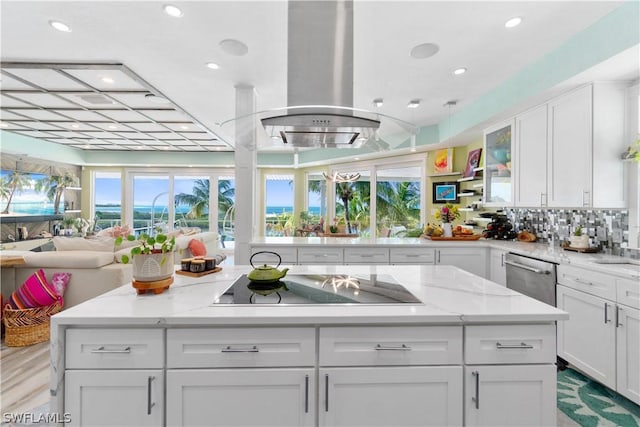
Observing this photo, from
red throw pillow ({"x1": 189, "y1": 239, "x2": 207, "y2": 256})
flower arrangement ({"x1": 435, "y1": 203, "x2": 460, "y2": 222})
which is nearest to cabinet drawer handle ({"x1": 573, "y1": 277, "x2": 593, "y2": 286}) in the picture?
flower arrangement ({"x1": 435, "y1": 203, "x2": 460, "y2": 222})

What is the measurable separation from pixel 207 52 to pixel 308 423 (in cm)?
291

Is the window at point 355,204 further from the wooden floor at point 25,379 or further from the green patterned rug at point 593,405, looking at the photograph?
the wooden floor at point 25,379

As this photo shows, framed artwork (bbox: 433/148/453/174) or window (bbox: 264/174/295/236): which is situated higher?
framed artwork (bbox: 433/148/453/174)

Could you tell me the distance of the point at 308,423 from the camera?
1.23 meters

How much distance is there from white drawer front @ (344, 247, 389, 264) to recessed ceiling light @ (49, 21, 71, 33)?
3.04 m

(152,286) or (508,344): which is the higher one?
(152,286)

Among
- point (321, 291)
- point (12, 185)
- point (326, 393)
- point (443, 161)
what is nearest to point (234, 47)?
point (321, 291)

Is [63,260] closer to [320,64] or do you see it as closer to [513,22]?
[320,64]

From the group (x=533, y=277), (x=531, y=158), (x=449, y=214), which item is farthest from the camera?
(x=449, y=214)

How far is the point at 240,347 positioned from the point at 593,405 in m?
2.34

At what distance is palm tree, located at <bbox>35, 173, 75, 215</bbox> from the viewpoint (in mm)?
6670

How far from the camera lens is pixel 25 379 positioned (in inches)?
90.0

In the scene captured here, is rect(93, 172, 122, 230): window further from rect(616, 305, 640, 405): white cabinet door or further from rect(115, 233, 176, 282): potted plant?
rect(616, 305, 640, 405): white cabinet door

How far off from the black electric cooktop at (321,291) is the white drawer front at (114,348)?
0.28 meters
